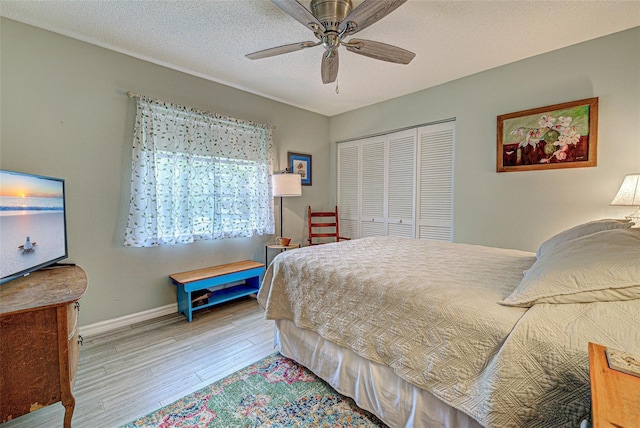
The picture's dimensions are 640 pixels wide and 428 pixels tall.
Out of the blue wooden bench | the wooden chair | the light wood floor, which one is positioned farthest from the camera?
the wooden chair

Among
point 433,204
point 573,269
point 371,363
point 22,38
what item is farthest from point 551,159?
point 22,38

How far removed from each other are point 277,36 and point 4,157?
2283mm

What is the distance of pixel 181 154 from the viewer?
2.90 meters

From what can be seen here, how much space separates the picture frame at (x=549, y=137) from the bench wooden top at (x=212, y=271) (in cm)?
297

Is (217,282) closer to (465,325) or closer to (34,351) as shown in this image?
(34,351)

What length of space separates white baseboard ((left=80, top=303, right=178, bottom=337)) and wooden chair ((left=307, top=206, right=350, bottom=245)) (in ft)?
6.46

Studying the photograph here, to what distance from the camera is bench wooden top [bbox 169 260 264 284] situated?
281cm

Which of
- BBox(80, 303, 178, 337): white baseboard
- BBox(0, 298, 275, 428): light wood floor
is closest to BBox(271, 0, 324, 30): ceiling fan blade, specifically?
BBox(0, 298, 275, 428): light wood floor

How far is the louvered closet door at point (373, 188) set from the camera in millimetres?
4027

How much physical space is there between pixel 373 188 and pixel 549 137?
2077mm

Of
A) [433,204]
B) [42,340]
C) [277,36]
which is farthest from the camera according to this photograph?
[433,204]

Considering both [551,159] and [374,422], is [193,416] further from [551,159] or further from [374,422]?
[551,159]

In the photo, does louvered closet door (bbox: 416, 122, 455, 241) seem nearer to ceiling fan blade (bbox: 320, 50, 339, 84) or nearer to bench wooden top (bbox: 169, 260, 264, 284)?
ceiling fan blade (bbox: 320, 50, 339, 84)

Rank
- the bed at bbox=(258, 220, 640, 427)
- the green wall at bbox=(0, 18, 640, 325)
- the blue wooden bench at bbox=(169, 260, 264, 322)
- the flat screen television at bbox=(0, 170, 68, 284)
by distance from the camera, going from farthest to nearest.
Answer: the blue wooden bench at bbox=(169, 260, 264, 322)
the green wall at bbox=(0, 18, 640, 325)
the flat screen television at bbox=(0, 170, 68, 284)
the bed at bbox=(258, 220, 640, 427)
